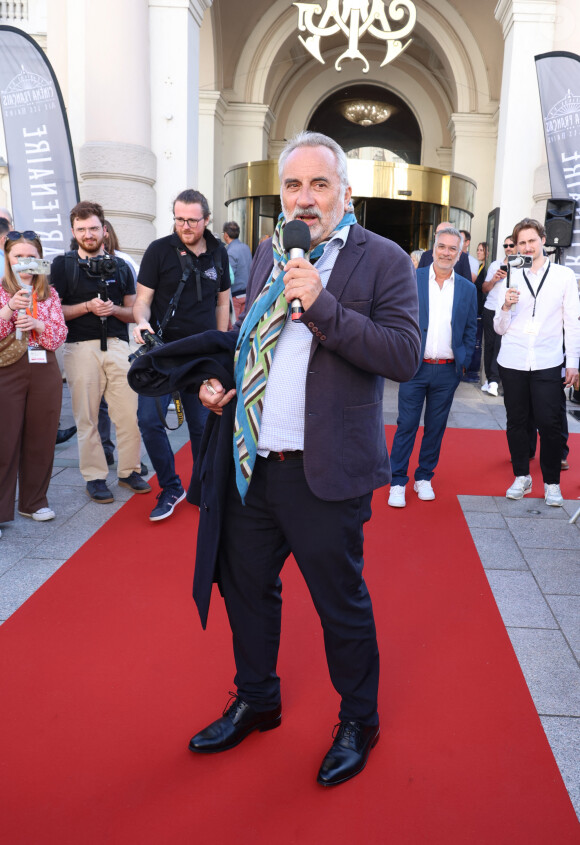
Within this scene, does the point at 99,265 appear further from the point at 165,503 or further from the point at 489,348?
the point at 489,348

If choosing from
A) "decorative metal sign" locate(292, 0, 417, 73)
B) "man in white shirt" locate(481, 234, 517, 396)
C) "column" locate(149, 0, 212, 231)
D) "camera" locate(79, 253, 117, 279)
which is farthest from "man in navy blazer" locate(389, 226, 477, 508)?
"decorative metal sign" locate(292, 0, 417, 73)

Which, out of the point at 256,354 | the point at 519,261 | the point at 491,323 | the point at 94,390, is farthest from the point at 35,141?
the point at 256,354

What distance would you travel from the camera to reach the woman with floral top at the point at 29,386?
4.48m

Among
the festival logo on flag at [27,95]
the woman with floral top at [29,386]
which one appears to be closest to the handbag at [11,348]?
the woman with floral top at [29,386]

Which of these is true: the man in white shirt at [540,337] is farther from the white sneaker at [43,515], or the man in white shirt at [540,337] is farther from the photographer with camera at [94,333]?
the white sneaker at [43,515]

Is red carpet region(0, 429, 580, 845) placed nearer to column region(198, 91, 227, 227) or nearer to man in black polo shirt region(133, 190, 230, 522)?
man in black polo shirt region(133, 190, 230, 522)

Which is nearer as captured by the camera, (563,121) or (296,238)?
(296,238)

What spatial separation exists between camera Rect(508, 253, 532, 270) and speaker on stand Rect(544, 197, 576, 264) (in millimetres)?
3578

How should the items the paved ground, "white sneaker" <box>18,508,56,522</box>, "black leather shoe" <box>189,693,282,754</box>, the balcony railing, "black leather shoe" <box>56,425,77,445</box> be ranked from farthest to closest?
the balcony railing
"black leather shoe" <box>56,425,77,445</box>
"white sneaker" <box>18,508,56,522</box>
the paved ground
"black leather shoe" <box>189,693,282,754</box>

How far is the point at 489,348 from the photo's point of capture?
9891 millimetres

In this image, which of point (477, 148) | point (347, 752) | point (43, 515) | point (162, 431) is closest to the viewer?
point (347, 752)

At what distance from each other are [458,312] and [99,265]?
246cm

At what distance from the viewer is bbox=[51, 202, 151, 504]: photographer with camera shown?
5.00 meters

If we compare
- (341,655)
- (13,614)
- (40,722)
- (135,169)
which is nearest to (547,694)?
(341,655)
